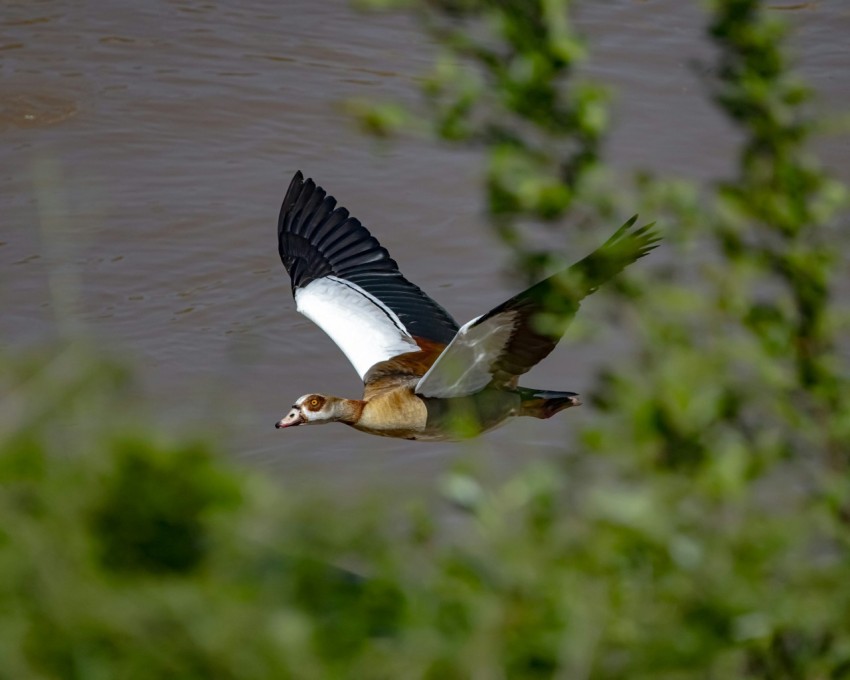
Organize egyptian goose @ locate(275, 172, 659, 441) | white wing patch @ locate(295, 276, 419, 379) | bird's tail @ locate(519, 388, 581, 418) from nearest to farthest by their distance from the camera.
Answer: egyptian goose @ locate(275, 172, 659, 441), bird's tail @ locate(519, 388, 581, 418), white wing patch @ locate(295, 276, 419, 379)

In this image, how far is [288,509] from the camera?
186 centimetres

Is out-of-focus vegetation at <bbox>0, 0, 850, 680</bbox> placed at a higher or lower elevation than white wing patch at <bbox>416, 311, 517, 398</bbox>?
higher

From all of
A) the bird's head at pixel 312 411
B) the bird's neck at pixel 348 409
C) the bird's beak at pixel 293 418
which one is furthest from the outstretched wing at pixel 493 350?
the bird's beak at pixel 293 418

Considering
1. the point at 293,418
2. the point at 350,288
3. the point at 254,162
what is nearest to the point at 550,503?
the point at 293,418

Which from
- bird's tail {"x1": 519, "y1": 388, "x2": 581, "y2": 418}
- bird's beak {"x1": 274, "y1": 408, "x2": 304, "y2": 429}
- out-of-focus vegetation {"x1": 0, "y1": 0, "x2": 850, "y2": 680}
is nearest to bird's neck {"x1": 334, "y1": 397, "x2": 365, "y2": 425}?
bird's beak {"x1": 274, "y1": 408, "x2": 304, "y2": 429}

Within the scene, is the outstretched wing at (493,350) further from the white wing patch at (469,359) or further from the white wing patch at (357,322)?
the white wing patch at (357,322)

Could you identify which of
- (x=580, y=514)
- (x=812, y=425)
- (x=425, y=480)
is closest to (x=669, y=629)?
(x=580, y=514)

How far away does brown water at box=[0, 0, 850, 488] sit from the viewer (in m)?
8.28

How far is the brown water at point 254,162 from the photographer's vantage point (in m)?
8.28

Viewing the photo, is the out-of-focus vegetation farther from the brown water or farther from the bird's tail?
the brown water

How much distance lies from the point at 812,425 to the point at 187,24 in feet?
34.3

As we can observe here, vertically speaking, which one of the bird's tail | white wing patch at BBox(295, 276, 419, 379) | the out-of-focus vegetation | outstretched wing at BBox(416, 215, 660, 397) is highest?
the out-of-focus vegetation

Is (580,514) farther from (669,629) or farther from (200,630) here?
(200,630)

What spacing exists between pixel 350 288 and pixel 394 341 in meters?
0.44
